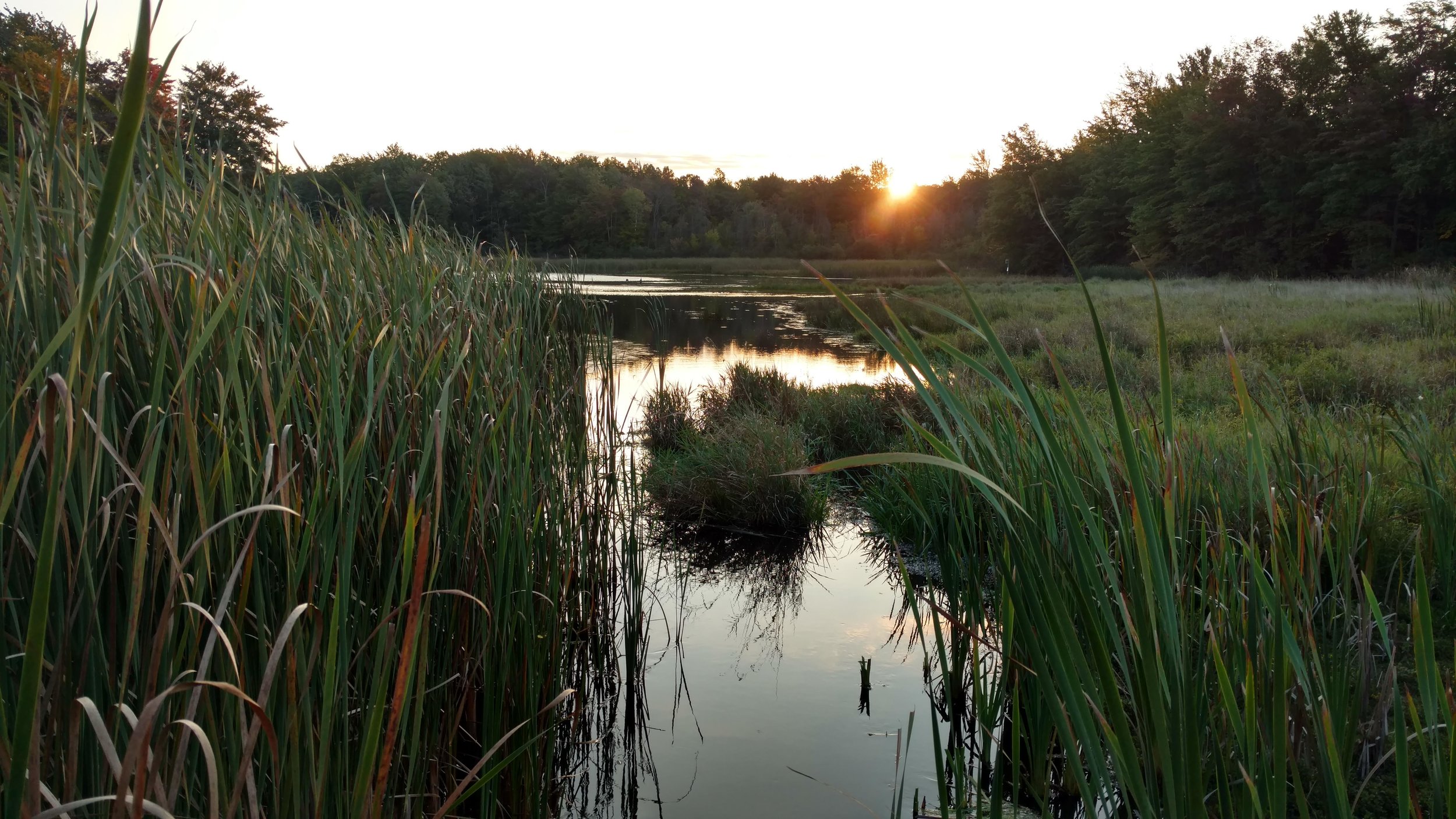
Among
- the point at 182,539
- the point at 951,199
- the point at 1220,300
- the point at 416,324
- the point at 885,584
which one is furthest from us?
the point at 951,199

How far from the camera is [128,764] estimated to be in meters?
0.75

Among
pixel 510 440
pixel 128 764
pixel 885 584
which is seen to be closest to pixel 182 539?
pixel 128 764

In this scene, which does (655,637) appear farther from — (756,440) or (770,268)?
(770,268)

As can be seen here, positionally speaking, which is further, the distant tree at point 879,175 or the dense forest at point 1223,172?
the distant tree at point 879,175

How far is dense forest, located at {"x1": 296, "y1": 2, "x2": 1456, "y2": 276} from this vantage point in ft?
91.5

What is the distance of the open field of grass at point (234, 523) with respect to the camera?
3.16 feet

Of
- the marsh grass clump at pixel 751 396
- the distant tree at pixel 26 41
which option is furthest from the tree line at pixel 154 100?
the distant tree at pixel 26 41

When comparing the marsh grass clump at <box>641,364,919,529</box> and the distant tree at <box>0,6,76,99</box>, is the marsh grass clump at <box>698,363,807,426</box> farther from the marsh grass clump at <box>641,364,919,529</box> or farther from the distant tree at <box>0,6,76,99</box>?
the distant tree at <box>0,6,76,99</box>

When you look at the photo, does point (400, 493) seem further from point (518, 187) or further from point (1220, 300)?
point (518, 187)

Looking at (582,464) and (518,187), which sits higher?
(518,187)

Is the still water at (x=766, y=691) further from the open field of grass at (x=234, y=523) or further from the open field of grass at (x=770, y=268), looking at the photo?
the open field of grass at (x=770, y=268)

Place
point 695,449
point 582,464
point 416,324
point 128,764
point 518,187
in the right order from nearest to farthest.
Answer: point 128,764, point 416,324, point 582,464, point 695,449, point 518,187

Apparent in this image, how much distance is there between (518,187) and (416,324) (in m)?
62.9

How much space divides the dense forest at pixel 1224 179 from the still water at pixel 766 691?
29.4 ft
